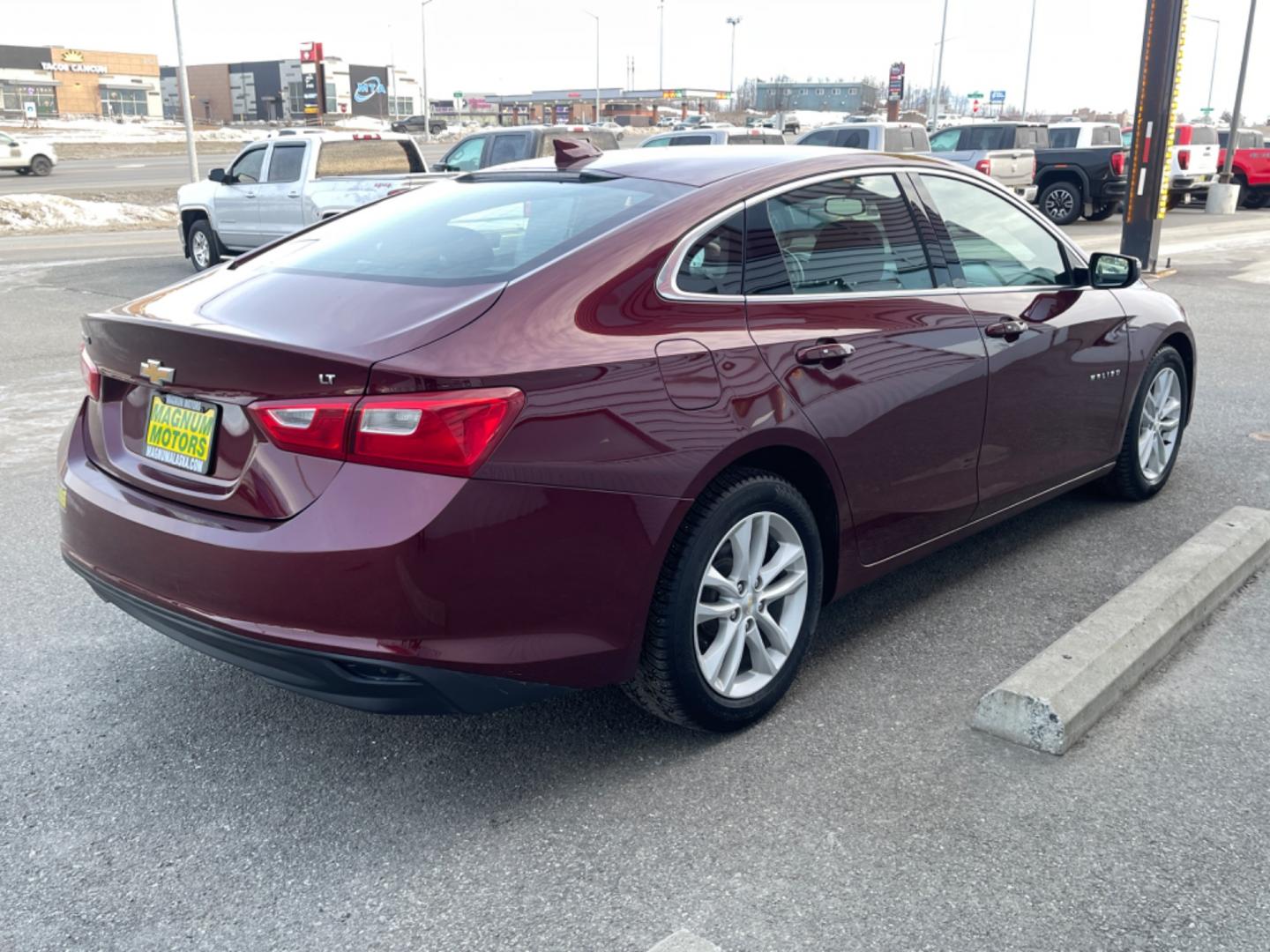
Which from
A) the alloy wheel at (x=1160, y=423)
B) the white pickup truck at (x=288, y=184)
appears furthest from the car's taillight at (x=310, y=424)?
the white pickup truck at (x=288, y=184)

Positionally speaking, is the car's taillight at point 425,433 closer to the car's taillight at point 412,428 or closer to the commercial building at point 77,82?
the car's taillight at point 412,428

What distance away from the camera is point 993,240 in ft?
14.6

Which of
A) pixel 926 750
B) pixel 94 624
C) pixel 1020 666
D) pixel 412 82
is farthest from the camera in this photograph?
pixel 412 82

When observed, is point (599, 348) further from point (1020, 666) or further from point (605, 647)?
point (1020, 666)

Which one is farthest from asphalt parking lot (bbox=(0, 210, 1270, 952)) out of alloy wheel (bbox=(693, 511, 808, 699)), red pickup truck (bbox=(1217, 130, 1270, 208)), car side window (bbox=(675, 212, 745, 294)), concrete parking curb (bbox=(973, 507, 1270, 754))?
red pickup truck (bbox=(1217, 130, 1270, 208))

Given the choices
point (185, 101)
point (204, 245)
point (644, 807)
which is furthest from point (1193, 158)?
point (644, 807)

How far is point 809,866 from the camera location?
2.79 metres

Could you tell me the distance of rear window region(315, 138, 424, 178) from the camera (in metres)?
14.5

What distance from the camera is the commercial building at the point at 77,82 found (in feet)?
335

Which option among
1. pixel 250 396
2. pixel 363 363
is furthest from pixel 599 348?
pixel 250 396

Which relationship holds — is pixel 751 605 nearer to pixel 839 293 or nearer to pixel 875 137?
pixel 839 293

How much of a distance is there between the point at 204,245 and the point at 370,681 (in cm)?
1440

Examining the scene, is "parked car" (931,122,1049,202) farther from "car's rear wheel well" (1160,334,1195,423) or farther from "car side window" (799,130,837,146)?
"car's rear wheel well" (1160,334,1195,423)

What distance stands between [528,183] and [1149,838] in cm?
261
